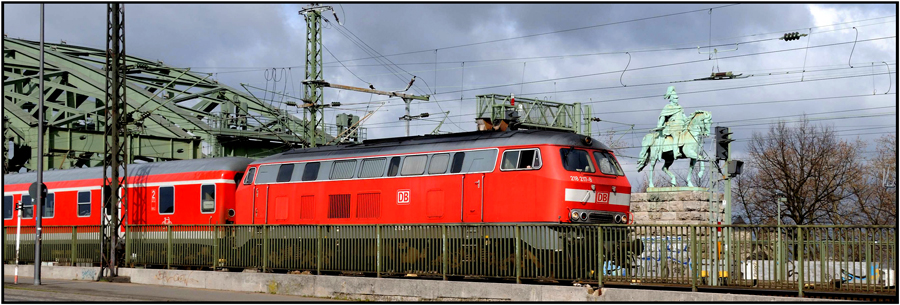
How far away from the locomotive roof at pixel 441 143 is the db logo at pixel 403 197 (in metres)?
1.05

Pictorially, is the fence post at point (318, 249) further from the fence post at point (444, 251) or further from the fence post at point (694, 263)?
the fence post at point (694, 263)

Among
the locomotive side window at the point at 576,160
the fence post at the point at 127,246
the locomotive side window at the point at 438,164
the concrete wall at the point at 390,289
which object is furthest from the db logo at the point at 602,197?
the fence post at the point at 127,246

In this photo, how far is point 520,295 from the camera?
56.3ft

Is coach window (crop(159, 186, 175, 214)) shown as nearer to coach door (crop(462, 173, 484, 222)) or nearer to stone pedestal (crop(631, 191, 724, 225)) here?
coach door (crop(462, 173, 484, 222))

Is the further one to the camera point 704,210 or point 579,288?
point 704,210

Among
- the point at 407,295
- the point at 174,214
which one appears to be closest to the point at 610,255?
the point at 407,295

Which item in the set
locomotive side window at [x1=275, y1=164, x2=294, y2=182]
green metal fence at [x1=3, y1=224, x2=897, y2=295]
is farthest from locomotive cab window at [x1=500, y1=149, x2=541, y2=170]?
locomotive side window at [x1=275, y1=164, x2=294, y2=182]

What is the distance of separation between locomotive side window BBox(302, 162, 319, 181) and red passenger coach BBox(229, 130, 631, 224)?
32mm

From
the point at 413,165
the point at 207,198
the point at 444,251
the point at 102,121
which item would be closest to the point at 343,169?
the point at 413,165

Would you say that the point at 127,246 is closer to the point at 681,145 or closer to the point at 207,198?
the point at 207,198

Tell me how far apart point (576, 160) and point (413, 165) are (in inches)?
172

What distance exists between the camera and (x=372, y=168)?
78.1ft

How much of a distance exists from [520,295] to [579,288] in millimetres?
1251

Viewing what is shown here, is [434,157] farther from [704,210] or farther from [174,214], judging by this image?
[704,210]
